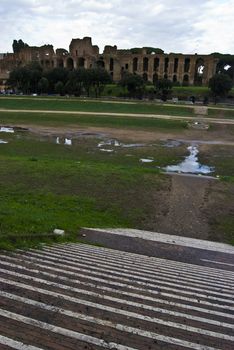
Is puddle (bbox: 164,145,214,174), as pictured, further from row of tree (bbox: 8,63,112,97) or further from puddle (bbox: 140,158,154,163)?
row of tree (bbox: 8,63,112,97)

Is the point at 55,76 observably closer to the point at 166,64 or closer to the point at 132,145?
the point at 166,64

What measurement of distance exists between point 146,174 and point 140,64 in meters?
96.0

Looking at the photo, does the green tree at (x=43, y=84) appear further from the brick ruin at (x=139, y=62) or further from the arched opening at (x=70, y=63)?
the arched opening at (x=70, y=63)

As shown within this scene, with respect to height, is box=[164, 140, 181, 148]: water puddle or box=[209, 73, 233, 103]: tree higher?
box=[209, 73, 233, 103]: tree

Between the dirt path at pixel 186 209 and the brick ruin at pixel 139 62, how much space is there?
93041 millimetres

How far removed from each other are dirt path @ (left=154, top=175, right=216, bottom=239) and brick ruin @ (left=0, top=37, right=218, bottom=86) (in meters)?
93.0

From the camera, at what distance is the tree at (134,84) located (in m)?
78.4

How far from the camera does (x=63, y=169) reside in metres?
19.3

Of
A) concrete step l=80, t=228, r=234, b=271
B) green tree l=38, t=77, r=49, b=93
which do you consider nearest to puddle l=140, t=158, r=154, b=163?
concrete step l=80, t=228, r=234, b=271

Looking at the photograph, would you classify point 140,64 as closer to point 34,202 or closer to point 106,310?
point 34,202

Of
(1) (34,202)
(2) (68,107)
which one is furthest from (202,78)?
(1) (34,202)

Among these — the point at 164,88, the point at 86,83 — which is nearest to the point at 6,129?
the point at 86,83

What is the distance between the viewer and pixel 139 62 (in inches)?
4313

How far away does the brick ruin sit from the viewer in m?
108
